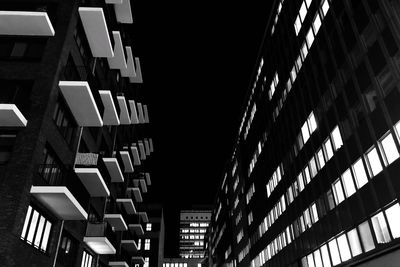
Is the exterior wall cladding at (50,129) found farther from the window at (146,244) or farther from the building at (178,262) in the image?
the building at (178,262)

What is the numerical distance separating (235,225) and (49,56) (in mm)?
49046

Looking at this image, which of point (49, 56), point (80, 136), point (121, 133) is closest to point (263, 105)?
point (121, 133)

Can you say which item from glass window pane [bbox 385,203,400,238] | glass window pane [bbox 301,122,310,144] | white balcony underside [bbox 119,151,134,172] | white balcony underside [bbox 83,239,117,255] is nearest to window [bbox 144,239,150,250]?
white balcony underside [bbox 119,151,134,172]

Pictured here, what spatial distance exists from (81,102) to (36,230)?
778cm

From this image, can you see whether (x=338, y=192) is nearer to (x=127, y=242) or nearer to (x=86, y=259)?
(x=86, y=259)

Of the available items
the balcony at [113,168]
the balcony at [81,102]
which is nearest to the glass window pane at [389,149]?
the balcony at [81,102]

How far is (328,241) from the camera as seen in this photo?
22.1 meters

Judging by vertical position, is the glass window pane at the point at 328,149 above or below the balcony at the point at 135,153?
below

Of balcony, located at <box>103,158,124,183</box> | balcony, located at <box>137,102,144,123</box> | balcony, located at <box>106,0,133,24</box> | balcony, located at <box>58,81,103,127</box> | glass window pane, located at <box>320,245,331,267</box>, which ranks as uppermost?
balcony, located at <box>106,0,133,24</box>

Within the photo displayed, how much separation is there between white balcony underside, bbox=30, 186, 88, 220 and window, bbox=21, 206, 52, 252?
66 centimetres

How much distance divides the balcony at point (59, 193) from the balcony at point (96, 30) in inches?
382

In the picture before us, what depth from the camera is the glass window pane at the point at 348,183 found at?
19.2 metres

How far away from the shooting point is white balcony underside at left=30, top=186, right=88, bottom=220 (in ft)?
50.8

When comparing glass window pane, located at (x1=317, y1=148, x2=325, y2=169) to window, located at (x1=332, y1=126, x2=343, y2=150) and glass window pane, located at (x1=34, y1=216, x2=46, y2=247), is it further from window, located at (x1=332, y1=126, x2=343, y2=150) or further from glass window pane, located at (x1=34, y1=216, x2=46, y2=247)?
glass window pane, located at (x1=34, y1=216, x2=46, y2=247)
